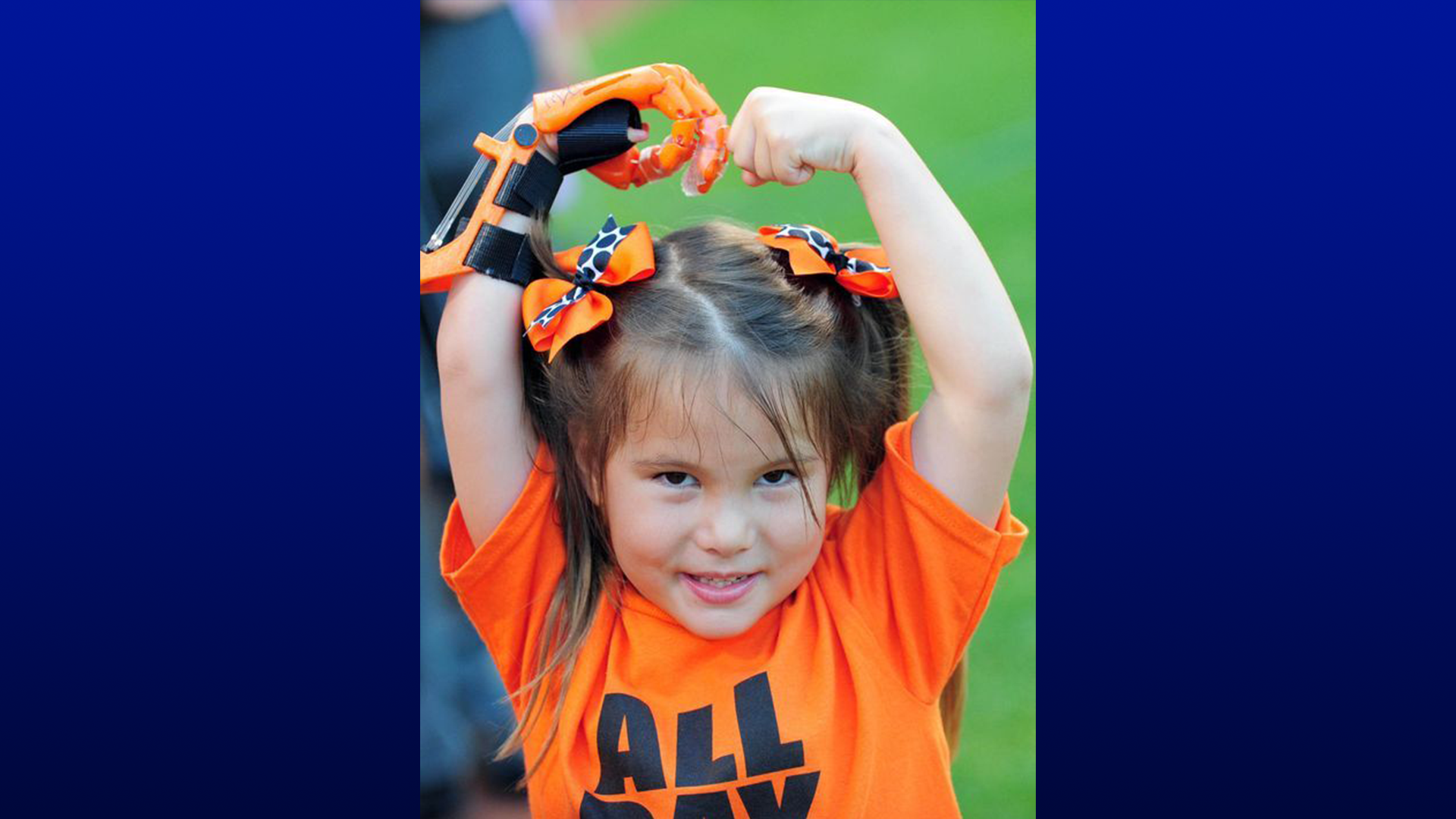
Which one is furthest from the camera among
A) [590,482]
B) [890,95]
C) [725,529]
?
[890,95]

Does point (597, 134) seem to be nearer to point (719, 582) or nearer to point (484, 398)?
point (484, 398)

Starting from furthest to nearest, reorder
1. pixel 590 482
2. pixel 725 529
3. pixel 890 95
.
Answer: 1. pixel 890 95
2. pixel 590 482
3. pixel 725 529

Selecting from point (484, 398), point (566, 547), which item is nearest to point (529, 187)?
point (484, 398)

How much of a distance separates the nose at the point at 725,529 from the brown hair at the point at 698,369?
7cm

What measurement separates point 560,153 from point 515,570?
0.47m

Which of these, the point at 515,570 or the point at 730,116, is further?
the point at 730,116

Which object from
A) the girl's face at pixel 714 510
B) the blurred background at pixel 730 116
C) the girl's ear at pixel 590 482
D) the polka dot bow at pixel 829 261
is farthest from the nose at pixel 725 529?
the blurred background at pixel 730 116

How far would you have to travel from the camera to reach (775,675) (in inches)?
58.0

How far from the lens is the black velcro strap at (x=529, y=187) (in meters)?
1.53

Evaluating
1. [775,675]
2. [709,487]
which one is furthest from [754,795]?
[709,487]

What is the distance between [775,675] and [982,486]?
30 cm

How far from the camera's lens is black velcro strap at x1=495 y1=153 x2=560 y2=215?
1.53 metres

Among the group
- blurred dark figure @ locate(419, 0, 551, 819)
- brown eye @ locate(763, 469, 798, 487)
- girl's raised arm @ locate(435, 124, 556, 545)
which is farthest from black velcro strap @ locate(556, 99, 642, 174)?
brown eye @ locate(763, 469, 798, 487)

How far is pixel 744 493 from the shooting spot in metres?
1.40
